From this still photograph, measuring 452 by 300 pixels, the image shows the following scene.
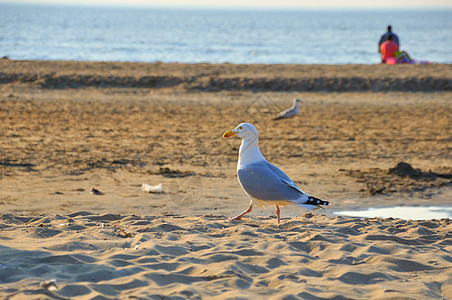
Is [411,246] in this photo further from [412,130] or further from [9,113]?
[9,113]

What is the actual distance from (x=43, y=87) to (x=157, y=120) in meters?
5.39

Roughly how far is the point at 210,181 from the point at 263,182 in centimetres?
284

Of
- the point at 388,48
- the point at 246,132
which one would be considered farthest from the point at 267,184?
the point at 388,48

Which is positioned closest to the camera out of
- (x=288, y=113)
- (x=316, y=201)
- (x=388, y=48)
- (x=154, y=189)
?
(x=316, y=201)

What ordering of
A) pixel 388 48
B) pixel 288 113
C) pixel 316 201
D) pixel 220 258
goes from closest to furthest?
pixel 220 258
pixel 316 201
pixel 288 113
pixel 388 48

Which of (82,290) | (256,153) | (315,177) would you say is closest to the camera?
(82,290)

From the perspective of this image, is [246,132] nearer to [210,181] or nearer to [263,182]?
[263,182]

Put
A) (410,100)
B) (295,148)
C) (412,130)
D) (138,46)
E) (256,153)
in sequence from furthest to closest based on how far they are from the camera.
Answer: (138,46) → (410,100) → (412,130) → (295,148) → (256,153)

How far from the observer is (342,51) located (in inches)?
1937

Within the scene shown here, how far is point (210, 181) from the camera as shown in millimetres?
8922

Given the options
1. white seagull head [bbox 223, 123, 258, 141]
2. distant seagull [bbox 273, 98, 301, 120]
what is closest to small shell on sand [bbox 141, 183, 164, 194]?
white seagull head [bbox 223, 123, 258, 141]

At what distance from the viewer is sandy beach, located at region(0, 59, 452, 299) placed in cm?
468

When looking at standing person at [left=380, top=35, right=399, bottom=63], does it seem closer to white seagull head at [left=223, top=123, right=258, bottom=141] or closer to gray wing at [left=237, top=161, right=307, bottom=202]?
white seagull head at [left=223, top=123, right=258, bottom=141]

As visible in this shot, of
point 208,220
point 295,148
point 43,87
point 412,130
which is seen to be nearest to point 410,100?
point 412,130
